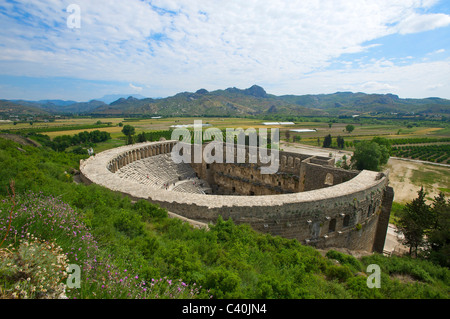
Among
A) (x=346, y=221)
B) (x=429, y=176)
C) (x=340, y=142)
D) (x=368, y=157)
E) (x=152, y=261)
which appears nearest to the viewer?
(x=152, y=261)

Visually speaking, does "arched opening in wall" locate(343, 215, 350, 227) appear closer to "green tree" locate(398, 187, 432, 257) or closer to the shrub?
"green tree" locate(398, 187, 432, 257)

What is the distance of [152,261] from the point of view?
20.2ft

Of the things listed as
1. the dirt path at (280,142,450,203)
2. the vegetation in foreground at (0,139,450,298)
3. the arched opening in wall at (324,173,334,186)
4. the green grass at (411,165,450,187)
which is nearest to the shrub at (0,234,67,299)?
the vegetation in foreground at (0,139,450,298)

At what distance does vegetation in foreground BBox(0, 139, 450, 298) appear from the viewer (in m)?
4.14

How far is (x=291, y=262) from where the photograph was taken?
26.6ft

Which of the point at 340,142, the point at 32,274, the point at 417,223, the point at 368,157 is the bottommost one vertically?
the point at 340,142

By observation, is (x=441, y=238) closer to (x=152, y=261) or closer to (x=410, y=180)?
(x=152, y=261)

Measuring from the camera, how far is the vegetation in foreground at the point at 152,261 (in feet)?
13.6

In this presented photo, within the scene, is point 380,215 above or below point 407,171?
above

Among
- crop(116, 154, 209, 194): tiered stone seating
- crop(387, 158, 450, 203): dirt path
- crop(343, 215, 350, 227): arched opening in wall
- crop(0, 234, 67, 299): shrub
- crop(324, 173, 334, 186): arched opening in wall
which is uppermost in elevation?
crop(0, 234, 67, 299): shrub

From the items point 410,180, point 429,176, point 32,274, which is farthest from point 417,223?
point 429,176
